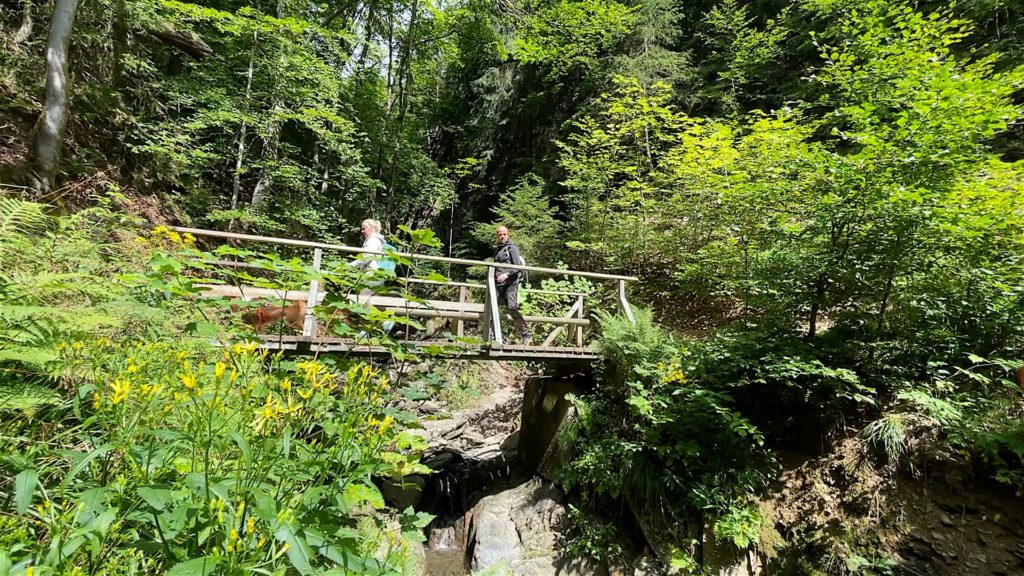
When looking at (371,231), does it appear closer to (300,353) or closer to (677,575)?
(300,353)

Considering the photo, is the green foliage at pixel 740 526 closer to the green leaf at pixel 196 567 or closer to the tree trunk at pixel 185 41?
the green leaf at pixel 196 567

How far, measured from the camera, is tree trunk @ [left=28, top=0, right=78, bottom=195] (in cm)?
539

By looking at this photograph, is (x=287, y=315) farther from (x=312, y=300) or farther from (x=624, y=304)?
(x=624, y=304)

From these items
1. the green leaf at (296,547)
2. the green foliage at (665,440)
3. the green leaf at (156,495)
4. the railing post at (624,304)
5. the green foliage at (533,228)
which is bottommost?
the green foliage at (665,440)

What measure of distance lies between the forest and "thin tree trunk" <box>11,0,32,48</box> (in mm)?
49

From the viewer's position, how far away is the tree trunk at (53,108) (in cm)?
539

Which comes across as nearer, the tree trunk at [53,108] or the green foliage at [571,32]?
the tree trunk at [53,108]

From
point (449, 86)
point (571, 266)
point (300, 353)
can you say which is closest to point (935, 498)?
point (300, 353)

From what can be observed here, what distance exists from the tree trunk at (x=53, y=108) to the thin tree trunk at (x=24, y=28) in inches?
81.1

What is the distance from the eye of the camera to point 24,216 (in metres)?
2.54

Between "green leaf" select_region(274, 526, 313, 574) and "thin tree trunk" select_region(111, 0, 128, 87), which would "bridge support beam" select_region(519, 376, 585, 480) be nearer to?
"green leaf" select_region(274, 526, 313, 574)

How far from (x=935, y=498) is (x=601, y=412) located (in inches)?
114

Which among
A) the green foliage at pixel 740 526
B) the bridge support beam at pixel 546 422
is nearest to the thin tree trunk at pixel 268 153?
the bridge support beam at pixel 546 422

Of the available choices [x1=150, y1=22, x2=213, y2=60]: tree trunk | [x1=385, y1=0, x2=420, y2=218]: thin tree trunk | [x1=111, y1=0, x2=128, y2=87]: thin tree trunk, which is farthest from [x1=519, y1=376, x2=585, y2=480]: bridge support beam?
[x1=150, y1=22, x2=213, y2=60]: tree trunk
